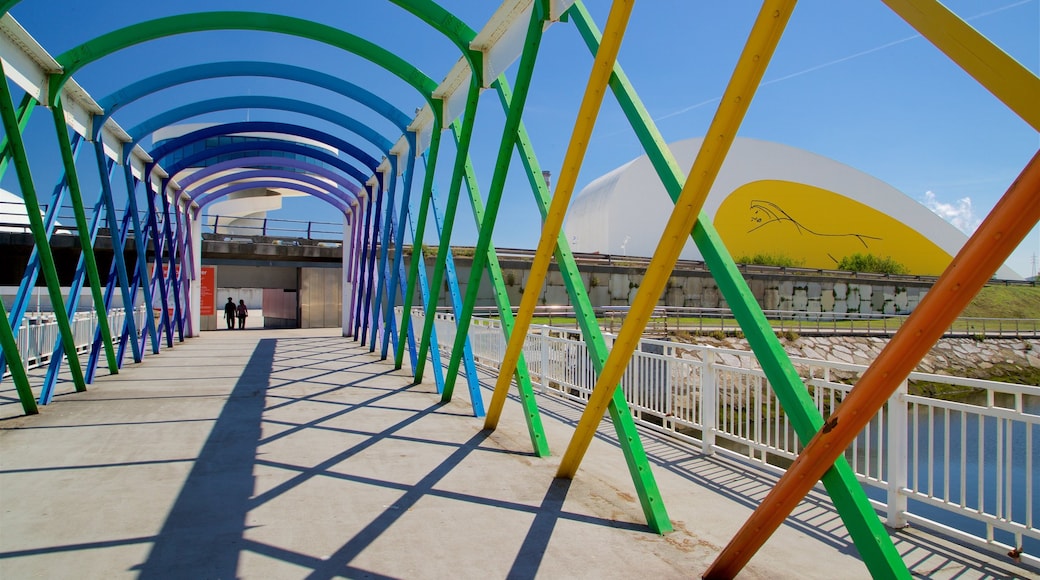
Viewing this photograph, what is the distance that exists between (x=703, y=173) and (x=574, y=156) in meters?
1.49

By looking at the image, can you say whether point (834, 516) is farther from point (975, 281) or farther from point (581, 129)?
point (581, 129)

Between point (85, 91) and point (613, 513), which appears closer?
point (613, 513)

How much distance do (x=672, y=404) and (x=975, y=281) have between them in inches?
207

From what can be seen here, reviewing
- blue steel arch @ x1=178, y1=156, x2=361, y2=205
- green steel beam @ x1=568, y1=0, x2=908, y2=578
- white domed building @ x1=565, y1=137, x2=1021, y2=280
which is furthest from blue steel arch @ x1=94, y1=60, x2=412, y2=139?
white domed building @ x1=565, y1=137, x2=1021, y2=280

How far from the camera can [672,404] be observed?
290 inches

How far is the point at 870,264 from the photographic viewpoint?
142 ft

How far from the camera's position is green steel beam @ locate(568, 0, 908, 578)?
8.54 feet

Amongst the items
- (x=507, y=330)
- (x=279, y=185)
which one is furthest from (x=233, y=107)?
(x=507, y=330)

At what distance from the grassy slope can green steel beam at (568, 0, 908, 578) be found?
32.1 metres

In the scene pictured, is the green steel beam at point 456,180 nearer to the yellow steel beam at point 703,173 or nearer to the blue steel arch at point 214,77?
the blue steel arch at point 214,77

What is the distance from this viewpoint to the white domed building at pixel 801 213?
1783 inches

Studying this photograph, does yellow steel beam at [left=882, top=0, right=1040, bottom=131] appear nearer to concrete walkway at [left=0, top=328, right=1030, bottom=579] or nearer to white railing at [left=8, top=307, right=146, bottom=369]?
concrete walkway at [left=0, top=328, right=1030, bottom=579]

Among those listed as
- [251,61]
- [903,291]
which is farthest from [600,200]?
[251,61]

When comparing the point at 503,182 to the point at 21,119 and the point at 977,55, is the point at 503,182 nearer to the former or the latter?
the point at 977,55
